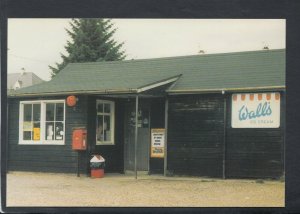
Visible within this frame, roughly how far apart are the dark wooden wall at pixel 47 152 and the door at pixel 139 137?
1.83 m

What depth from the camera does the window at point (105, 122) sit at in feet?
56.1

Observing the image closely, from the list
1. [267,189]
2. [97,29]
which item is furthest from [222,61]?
[97,29]

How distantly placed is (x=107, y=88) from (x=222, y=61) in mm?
3509

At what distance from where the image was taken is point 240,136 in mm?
15508

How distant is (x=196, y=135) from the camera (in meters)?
16.1

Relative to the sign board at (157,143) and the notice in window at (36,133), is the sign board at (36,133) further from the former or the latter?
the sign board at (157,143)

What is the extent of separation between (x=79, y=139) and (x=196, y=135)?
10.5ft

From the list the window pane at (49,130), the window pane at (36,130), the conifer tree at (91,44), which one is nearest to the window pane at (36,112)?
the window pane at (36,130)

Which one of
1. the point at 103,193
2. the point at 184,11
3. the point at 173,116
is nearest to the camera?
the point at 184,11

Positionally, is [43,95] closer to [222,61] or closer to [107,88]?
[107,88]

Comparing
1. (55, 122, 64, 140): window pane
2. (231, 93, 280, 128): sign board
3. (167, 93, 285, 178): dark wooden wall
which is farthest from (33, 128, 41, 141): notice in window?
(231, 93, 280, 128): sign board

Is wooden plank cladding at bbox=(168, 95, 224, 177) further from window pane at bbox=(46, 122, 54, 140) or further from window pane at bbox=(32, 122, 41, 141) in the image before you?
window pane at bbox=(32, 122, 41, 141)

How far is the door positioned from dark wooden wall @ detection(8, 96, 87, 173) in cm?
183

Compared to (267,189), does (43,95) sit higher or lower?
higher
